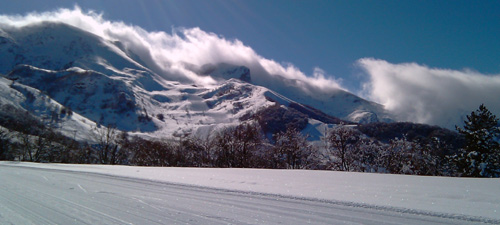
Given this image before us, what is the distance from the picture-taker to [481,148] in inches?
1114

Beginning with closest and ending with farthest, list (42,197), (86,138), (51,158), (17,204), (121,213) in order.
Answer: (121,213), (17,204), (42,197), (51,158), (86,138)

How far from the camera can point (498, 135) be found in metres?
30.1

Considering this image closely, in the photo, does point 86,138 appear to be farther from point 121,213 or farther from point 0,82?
point 121,213

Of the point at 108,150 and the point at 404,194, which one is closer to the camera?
the point at 404,194

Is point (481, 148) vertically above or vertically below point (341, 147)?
above

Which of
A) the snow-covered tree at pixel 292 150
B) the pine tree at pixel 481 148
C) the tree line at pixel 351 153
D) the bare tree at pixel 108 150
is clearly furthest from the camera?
the bare tree at pixel 108 150

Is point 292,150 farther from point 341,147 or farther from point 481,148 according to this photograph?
point 481,148

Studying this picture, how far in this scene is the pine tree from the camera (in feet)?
89.6

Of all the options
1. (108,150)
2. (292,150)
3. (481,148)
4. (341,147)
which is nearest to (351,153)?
(341,147)

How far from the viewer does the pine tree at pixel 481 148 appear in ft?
89.6

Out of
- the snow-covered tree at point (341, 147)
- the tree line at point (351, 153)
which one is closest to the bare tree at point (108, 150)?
the tree line at point (351, 153)

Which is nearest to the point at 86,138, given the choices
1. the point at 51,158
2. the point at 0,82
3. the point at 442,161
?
the point at 0,82

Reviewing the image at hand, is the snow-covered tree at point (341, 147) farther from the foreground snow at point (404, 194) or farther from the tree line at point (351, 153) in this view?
the foreground snow at point (404, 194)

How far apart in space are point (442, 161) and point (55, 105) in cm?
23948
